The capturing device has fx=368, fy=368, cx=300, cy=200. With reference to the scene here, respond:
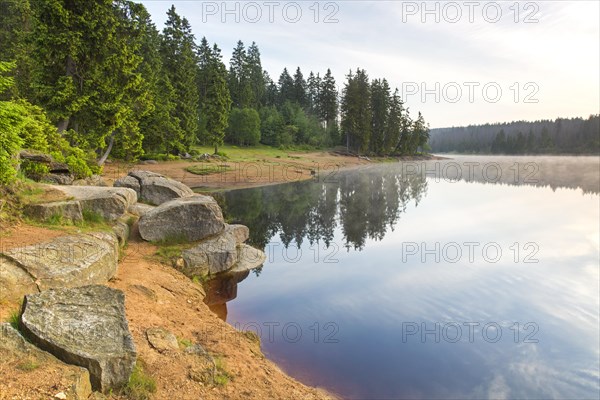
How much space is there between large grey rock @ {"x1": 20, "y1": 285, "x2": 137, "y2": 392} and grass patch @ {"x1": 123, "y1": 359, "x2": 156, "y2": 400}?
0.45 feet

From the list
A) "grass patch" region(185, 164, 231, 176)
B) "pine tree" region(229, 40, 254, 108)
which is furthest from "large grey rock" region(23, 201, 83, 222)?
"pine tree" region(229, 40, 254, 108)

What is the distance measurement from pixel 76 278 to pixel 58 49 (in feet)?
68.6

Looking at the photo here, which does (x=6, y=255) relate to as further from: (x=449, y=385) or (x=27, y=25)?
(x=27, y=25)

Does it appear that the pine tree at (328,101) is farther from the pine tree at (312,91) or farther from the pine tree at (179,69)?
the pine tree at (179,69)

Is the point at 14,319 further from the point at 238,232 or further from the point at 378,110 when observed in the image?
the point at 378,110

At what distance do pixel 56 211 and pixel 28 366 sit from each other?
25.8 feet

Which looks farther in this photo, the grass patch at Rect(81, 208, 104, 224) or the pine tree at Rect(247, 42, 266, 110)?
the pine tree at Rect(247, 42, 266, 110)

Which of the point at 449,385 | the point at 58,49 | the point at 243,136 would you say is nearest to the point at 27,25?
the point at 58,49

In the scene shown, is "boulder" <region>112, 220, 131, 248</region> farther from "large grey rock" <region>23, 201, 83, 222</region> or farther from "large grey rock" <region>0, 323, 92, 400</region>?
"large grey rock" <region>0, 323, 92, 400</region>

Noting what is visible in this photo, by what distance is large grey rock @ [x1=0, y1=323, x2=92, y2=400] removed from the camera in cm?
460

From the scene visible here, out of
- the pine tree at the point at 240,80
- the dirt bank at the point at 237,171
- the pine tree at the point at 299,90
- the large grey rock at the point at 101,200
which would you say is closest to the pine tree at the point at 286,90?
the pine tree at the point at 299,90

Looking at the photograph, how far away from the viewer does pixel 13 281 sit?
A: 691cm

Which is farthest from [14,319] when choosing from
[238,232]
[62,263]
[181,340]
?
[238,232]

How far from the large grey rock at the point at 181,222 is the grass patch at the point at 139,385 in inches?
335
